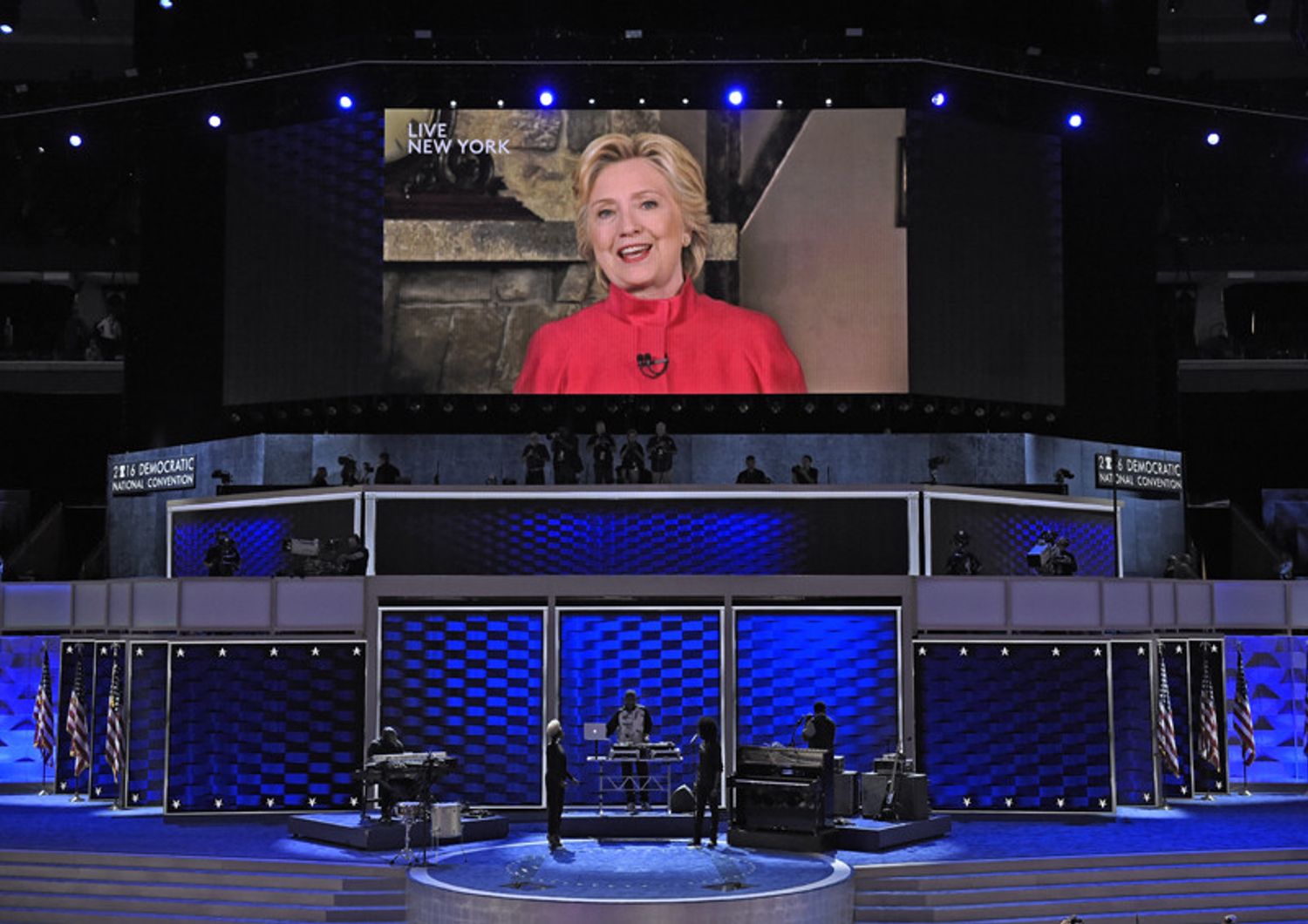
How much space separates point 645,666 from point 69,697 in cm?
851

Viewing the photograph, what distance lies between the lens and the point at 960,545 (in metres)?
23.1

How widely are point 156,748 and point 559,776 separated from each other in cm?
684

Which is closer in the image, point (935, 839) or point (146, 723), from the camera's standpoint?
point (935, 839)

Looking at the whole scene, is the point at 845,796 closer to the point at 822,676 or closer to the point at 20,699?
the point at 822,676

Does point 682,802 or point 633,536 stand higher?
point 633,536

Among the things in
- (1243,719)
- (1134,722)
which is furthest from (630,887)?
(1243,719)

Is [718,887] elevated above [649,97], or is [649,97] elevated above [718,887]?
[649,97]

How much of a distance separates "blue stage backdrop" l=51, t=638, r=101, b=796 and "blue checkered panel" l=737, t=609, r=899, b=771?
922 centimetres

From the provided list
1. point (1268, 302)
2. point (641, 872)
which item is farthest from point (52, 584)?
point (1268, 302)

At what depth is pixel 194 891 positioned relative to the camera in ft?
55.5

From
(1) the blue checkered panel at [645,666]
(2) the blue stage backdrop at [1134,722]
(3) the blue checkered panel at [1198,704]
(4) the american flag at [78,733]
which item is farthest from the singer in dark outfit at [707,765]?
(4) the american flag at [78,733]

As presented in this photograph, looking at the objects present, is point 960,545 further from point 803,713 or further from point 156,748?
point 156,748

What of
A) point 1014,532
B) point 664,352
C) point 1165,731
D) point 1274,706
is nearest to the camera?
point 1165,731

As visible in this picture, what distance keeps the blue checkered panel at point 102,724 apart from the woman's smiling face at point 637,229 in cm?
985
